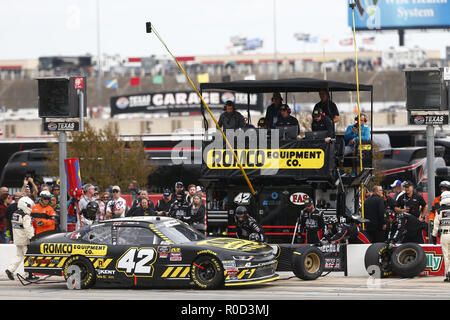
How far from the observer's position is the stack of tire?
16188 millimetres

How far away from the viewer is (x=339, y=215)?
58.1 ft

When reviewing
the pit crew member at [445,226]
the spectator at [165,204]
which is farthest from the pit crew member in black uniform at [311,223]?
the spectator at [165,204]

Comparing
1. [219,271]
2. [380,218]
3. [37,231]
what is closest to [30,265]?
[37,231]

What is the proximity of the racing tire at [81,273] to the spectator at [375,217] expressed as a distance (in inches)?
239

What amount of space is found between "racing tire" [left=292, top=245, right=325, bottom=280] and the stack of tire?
35.9 inches

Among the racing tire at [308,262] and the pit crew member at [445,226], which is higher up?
the pit crew member at [445,226]

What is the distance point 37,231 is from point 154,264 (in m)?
3.90

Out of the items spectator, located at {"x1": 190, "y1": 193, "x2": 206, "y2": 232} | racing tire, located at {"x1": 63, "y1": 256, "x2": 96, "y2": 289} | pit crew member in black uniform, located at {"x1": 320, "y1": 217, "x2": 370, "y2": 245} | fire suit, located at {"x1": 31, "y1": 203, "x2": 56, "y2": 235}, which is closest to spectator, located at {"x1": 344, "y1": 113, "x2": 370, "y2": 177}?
pit crew member in black uniform, located at {"x1": 320, "y1": 217, "x2": 370, "y2": 245}

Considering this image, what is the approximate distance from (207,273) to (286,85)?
16.8 feet

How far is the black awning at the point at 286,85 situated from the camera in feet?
59.5

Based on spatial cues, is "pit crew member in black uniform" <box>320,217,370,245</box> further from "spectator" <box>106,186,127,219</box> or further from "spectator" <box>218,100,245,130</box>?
"spectator" <box>106,186,127,219</box>

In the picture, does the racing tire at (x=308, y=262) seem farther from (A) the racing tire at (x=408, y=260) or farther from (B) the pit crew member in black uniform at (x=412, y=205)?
(B) the pit crew member in black uniform at (x=412, y=205)

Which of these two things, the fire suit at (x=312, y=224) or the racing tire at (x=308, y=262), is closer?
the racing tire at (x=308, y=262)
